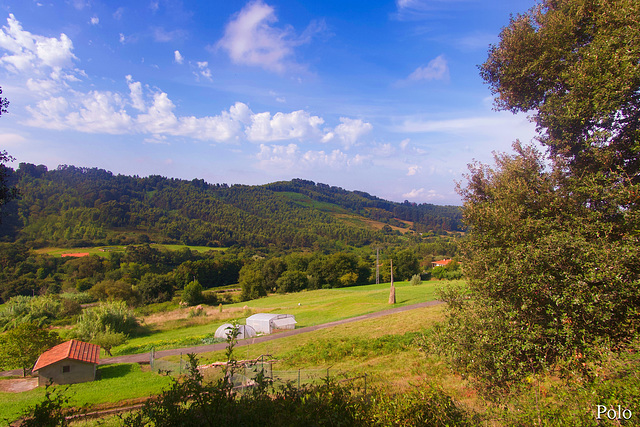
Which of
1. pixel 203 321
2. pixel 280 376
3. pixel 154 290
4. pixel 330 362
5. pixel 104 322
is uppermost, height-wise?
pixel 280 376

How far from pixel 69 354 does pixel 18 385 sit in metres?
4.74

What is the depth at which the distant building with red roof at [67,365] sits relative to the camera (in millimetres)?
17812

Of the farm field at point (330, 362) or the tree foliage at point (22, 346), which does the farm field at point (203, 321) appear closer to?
the tree foliage at point (22, 346)

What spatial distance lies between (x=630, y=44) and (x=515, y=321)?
6308 millimetres

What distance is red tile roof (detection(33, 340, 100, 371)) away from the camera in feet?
58.2

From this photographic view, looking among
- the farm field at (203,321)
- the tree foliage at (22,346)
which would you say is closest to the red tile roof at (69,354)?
the tree foliage at (22,346)

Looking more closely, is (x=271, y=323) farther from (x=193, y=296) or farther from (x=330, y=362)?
(x=193, y=296)

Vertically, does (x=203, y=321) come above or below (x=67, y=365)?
below

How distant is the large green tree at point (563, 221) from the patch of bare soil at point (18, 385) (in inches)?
943

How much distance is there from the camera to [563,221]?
7414 millimetres

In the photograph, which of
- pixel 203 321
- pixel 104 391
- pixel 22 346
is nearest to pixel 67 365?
pixel 104 391

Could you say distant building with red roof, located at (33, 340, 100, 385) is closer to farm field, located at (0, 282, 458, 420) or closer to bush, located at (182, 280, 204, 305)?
farm field, located at (0, 282, 458, 420)

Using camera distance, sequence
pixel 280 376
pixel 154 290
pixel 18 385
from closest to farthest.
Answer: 1. pixel 280 376
2. pixel 18 385
3. pixel 154 290

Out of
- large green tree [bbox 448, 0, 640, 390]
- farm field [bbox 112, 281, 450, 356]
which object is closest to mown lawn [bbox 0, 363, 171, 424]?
farm field [bbox 112, 281, 450, 356]
